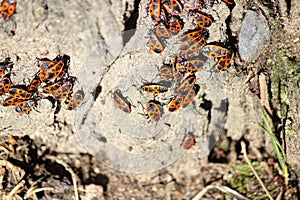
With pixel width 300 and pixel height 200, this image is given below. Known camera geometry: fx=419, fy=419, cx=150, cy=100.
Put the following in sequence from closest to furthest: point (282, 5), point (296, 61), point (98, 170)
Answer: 1. point (282, 5)
2. point (296, 61)
3. point (98, 170)

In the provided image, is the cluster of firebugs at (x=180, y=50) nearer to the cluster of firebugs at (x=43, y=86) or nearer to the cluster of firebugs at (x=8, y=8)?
the cluster of firebugs at (x=43, y=86)

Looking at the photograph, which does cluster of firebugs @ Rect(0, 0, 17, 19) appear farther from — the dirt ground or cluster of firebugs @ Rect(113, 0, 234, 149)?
cluster of firebugs @ Rect(113, 0, 234, 149)

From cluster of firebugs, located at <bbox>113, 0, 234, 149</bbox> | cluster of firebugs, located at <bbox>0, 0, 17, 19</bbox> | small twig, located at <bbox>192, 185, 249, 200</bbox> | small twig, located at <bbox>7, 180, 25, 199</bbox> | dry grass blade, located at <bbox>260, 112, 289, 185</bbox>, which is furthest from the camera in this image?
small twig, located at <bbox>192, 185, 249, 200</bbox>

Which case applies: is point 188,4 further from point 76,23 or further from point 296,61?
point 296,61

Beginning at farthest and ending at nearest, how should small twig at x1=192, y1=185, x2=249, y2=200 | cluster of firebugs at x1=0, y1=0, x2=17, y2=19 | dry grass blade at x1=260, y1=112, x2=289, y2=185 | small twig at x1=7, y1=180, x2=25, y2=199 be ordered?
small twig at x1=192, y1=185, x2=249, y2=200 < dry grass blade at x1=260, y1=112, x2=289, y2=185 < small twig at x1=7, y1=180, x2=25, y2=199 < cluster of firebugs at x1=0, y1=0, x2=17, y2=19

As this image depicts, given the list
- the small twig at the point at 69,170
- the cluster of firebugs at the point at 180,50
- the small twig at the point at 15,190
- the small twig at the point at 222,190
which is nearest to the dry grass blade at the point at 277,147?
the small twig at the point at 222,190

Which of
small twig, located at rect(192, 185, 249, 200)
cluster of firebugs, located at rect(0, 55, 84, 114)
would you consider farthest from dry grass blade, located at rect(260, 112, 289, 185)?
cluster of firebugs, located at rect(0, 55, 84, 114)

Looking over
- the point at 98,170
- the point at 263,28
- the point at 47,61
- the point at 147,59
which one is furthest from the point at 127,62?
the point at 98,170
